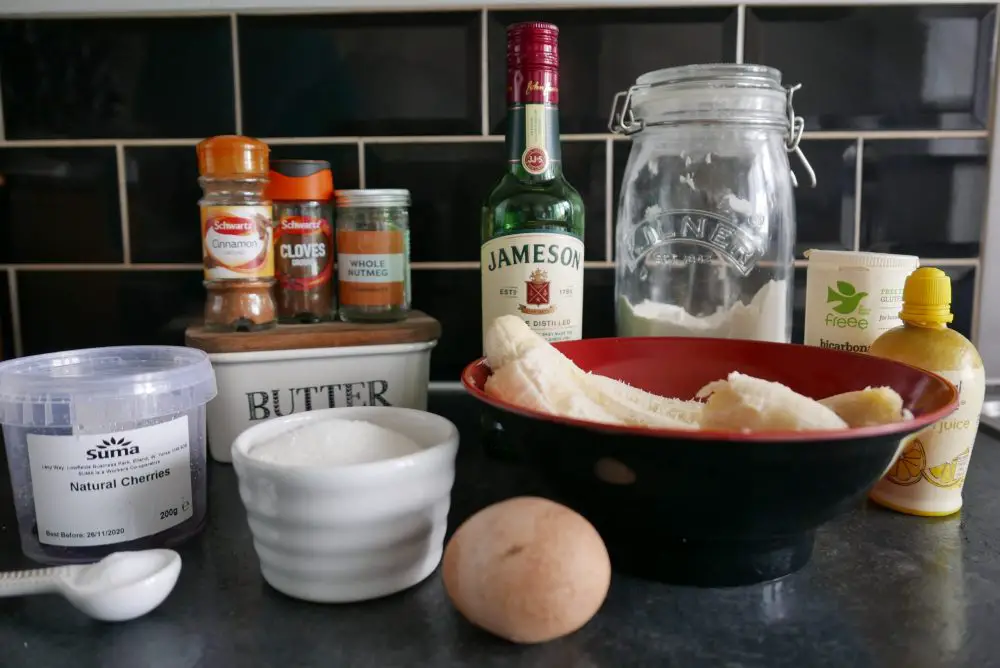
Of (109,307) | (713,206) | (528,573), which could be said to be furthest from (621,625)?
(109,307)

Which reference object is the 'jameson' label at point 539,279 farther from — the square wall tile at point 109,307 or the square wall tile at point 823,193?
the square wall tile at point 109,307

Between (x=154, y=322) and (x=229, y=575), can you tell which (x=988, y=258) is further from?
(x=154, y=322)

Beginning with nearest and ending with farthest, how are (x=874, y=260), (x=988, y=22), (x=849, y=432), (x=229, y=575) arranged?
(x=849, y=432)
(x=229, y=575)
(x=874, y=260)
(x=988, y=22)

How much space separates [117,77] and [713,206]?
0.68m

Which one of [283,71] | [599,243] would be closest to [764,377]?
[599,243]

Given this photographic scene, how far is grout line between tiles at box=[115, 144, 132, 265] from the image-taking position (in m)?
0.87

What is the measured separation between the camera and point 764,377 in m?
0.60

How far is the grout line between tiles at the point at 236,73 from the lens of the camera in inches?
33.5

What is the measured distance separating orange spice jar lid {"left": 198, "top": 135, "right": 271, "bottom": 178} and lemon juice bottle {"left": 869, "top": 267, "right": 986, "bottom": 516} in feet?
1.84

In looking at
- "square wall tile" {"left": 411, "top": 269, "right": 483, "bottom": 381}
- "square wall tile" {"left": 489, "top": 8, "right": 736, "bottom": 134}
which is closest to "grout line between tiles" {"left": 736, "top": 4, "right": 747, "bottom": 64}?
"square wall tile" {"left": 489, "top": 8, "right": 736, "bottom": 134}

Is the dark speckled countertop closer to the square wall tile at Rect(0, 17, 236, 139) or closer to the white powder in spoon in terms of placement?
the white powder in spoon

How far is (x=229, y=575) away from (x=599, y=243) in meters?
0.56

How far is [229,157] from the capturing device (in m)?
0.69

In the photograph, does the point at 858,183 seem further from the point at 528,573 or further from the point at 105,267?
the point at 105,267
